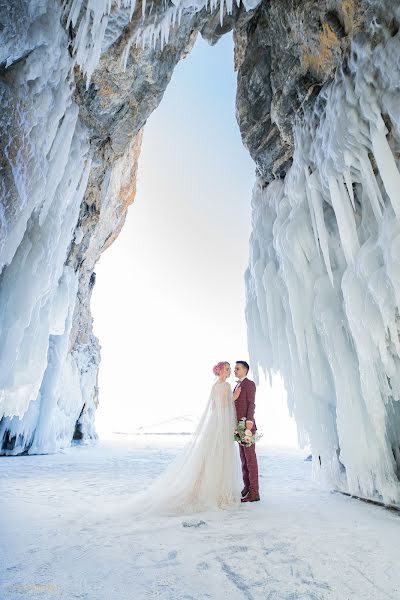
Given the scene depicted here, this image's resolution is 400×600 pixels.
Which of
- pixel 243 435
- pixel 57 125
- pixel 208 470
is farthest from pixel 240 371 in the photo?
pixel 57 125

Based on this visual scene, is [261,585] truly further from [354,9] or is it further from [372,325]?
[354,9]

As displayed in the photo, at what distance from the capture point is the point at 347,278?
420cm

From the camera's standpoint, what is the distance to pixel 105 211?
11.6 meters

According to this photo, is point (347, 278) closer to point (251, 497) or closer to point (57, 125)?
point (251, 497)

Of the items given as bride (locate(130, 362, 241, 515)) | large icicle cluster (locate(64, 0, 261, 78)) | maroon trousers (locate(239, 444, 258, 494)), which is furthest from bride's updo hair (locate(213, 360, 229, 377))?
large icicle cluster (locate(64, 0, 261, 78))

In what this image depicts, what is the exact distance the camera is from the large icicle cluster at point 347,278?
3.75 meters

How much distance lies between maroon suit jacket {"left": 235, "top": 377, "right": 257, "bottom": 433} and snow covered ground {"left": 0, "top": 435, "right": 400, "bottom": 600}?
0.93 m

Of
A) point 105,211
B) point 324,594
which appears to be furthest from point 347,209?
point 105,211

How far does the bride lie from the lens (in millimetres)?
3457

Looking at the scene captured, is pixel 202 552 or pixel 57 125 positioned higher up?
pixel 57 125

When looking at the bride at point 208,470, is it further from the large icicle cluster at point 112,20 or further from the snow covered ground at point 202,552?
the large icicle cluster at point 112,20

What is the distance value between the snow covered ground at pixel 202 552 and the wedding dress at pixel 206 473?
0.26 meters

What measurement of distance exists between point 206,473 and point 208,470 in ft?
0.13

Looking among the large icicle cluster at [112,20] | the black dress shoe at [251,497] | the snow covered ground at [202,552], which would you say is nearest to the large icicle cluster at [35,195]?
the large icicle cluster at [112,20]
